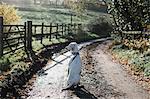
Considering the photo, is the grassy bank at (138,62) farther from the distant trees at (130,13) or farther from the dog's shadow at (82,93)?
the distant trees at (130,13)

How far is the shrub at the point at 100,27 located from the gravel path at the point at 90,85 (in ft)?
106

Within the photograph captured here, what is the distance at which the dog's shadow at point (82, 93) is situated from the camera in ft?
34.6

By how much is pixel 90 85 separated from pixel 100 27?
38.5m

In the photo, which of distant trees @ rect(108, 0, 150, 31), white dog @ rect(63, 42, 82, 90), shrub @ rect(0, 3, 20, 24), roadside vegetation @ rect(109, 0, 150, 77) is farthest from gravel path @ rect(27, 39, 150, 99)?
shrub @ rect(0, 3, 20, 24)

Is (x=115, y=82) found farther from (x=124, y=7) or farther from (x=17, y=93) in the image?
(x=124, y=7)

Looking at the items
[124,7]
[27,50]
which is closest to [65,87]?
[27,50]

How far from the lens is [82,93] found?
10.9 m

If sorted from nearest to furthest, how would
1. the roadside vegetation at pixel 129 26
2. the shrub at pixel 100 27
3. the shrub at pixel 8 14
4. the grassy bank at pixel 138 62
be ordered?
the grassy bank at pixel 138 62, the roadside vegetation at pixel 129 26, the shrub at pixel 8 14, the shrub at pixel 100 27

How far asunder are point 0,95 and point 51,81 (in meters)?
3.32

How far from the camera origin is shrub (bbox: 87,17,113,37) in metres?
49.0

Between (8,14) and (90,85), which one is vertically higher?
(8,14)

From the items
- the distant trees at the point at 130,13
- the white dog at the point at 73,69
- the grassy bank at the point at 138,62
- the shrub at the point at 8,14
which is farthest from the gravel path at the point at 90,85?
the shrub at the point at 8,14

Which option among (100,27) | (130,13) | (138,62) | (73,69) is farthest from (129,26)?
(73,69)

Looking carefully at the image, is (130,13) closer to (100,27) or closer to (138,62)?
(138,62)
